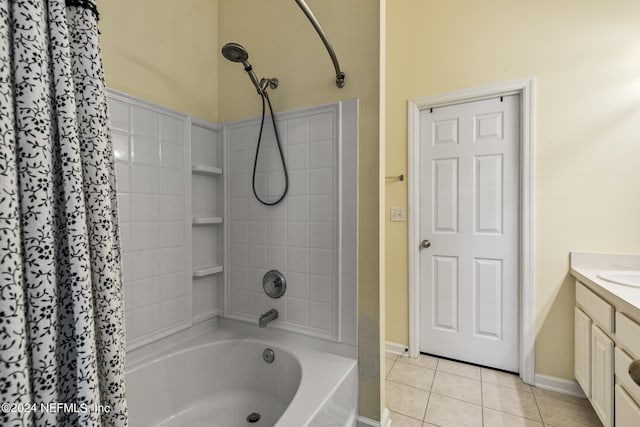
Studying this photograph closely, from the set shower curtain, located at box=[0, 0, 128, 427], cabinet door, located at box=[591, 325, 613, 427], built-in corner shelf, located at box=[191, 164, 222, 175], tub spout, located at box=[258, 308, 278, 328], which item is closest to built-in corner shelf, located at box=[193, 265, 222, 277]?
tub spout, located at box=[258, 308, 278, 328]

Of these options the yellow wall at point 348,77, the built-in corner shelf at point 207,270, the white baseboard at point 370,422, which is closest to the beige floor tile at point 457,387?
the white baseboard at point 370,422

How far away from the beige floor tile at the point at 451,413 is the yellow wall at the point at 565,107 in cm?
65

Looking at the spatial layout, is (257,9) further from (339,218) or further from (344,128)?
(339,218)

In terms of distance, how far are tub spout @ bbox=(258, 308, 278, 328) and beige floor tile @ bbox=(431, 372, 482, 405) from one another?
3.99 feet

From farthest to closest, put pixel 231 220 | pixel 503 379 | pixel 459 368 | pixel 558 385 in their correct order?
1. pixel 459 368
2. pixel 503 379
3. pixel 558 385
4. pixel 231 220

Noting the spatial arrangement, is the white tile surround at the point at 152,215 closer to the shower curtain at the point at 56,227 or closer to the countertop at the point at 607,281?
the shower curtain at the point at 56,227

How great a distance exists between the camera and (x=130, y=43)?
4.22 ft

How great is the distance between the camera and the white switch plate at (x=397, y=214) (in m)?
2.30

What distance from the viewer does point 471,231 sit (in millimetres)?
2131

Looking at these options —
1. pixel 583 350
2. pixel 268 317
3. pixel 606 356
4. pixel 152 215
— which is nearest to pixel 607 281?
pixel 606 356

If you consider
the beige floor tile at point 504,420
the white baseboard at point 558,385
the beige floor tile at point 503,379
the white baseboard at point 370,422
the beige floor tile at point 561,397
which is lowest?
the beige floor tile at point 561,397

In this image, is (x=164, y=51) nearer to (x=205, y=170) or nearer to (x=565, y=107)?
(x=205, y=170)

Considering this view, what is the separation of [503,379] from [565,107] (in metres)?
1.90

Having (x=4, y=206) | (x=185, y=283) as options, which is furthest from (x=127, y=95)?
(x=4, y=206)
